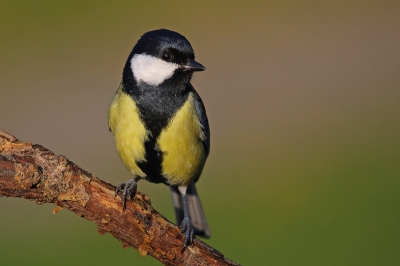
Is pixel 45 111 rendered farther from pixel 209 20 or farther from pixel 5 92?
pixel 209 20

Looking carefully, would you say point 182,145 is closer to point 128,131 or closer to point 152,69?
point 128,131

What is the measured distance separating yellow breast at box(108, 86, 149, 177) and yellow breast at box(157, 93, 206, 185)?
120mm

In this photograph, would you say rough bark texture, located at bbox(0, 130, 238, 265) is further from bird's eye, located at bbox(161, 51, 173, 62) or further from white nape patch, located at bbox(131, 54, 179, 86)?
bird's eye, located at bbox(161, 51, 173, 62)

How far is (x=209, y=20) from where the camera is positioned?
10453mm

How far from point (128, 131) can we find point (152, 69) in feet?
1.26

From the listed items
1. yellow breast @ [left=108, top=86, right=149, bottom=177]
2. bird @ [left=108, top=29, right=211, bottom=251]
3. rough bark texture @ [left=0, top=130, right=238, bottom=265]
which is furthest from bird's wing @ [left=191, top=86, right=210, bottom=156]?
rough bark texture @ [left=0, top=130, right=238, bottom=265]

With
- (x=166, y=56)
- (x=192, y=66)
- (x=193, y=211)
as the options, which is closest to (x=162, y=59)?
(x=166, y=56)

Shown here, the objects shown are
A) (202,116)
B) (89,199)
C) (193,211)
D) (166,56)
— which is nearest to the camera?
(89,199)

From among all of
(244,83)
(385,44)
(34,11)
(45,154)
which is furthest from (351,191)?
(34,11)

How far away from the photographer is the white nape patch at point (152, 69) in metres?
3.37

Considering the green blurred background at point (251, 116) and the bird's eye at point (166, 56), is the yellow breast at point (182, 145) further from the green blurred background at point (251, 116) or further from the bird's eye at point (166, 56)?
the green blurred background at point (251, 116)

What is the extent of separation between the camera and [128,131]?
133 inches

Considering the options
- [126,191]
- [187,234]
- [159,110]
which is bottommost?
[187,234]

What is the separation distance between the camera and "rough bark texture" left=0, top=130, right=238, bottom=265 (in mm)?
2762
